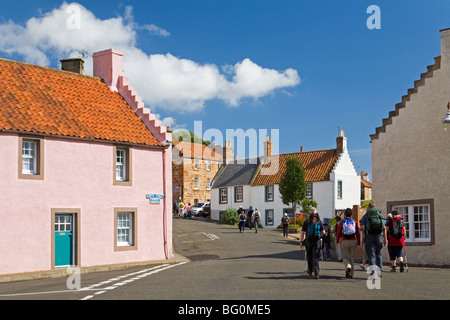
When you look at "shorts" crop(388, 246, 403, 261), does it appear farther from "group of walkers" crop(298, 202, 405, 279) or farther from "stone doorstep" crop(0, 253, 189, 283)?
"stone doorstep" crop(0, 253, 189, 283)

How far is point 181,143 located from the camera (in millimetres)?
80312

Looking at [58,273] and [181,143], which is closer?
[58,273]

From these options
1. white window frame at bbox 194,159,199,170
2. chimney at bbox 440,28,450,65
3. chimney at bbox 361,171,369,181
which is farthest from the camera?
chimney at bbox 361,171,369,181

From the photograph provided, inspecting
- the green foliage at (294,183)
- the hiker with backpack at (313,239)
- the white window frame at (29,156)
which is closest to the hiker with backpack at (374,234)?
the hiker with backpack at (313,239)

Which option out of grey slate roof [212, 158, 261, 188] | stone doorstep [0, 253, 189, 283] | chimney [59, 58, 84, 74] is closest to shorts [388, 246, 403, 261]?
stone doorstep [0, 253, 189, 283]

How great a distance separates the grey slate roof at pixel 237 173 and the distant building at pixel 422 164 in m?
37.0

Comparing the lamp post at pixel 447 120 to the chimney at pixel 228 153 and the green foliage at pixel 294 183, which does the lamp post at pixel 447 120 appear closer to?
the green foliage at pixel 294 183

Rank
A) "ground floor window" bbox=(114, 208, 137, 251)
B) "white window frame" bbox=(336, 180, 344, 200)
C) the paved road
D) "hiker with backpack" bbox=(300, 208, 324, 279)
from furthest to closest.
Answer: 1. "white window frame" bbox=(336, 180, 344, 200)
2. "ground floor window" bbox=(114, 208, 137, 251)
3. "hiker with backpack" bbox=(300, 208, 324, 279)
4. the paved road

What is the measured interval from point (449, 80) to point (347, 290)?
1296cm

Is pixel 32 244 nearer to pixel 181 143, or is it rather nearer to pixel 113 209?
pixel 113 209

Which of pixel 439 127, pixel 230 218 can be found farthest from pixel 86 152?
pixel 230 218

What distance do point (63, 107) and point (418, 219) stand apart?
51.2ft

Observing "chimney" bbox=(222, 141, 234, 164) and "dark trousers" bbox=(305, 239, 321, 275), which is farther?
"chimney" bbox=(222, 141, 234, 164)

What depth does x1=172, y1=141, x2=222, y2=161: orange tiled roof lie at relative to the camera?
254 feet
